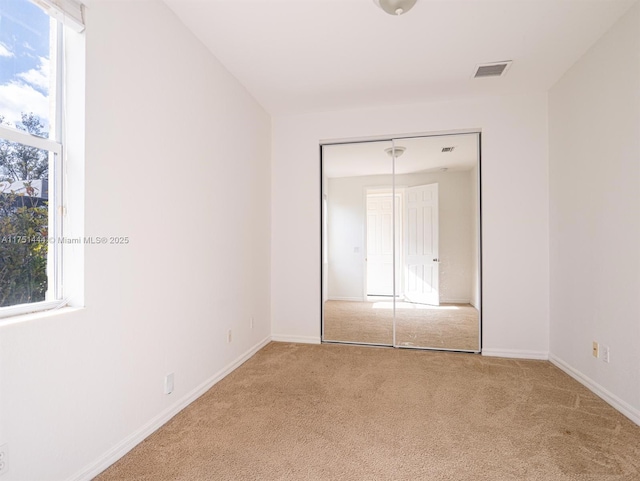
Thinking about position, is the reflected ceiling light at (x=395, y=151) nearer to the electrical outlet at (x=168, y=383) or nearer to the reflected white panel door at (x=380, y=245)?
the reflected white panel door at (x=380, y=245)

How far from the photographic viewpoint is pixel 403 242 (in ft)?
12.5

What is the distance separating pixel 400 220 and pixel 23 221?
10.6 feet

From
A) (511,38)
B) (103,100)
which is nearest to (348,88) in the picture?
(511,38)

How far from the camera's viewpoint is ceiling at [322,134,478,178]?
365 centimetres

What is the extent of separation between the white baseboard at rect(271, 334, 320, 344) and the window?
2.68 metres

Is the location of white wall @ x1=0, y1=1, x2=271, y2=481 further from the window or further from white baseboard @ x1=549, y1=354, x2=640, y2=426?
white baseboard @ x1=549, y1=354, x2=640, y2=426

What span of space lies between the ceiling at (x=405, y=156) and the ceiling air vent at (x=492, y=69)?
695 mm

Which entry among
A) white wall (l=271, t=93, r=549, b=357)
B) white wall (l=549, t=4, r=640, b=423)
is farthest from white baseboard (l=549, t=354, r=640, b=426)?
white wall (l=271, t=93, r=549, b=357)

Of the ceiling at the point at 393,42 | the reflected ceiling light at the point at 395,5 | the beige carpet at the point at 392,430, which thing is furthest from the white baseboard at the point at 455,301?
the reflected ceiling light at the point at 395,5

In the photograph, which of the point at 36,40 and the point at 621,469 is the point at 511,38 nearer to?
the point at 621,469

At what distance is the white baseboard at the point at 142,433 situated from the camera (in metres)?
1.62

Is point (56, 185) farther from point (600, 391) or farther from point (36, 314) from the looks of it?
point (600, 391)

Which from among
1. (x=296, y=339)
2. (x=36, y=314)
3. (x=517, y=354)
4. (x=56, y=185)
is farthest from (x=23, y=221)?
(x=517, y=354)

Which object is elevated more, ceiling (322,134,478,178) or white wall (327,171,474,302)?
ceiling (322,134,478,178)
